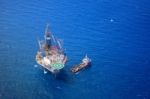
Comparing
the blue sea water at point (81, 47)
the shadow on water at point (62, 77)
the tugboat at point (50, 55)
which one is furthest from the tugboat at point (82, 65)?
the tugboat at point (50, 55)

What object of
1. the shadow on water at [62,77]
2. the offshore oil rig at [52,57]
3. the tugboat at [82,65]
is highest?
the offshore oil rig at [52,57]

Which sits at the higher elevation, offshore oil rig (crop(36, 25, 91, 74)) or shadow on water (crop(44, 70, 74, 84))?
offshore oil rig (crop(36, 25, 91, 74))

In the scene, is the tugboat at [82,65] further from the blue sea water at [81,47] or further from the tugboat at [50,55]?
the tugboat at [50,55]

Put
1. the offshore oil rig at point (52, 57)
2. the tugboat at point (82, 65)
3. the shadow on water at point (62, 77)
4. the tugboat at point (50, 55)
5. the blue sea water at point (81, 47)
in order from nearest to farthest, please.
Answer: the blue sea water at point (81, 47) → the shadow on water at point (62, 77) → the tugboat at point (50, 55) → the offshore oil rig at point (52, 57) → the tugboat at point (82, 65)

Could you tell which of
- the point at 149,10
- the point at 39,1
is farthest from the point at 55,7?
the point at 149,10

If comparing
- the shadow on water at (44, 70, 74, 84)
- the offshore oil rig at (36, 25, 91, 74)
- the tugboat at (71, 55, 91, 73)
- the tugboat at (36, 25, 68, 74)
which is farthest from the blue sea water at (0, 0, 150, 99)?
the tugboat at (36, 25, 68, 74)

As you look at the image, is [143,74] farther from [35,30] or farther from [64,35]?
[35,30]

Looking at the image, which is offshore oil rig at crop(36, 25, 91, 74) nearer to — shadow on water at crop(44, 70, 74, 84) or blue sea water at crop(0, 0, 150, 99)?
shadow on water at crop(44, 70, 74, 84)
